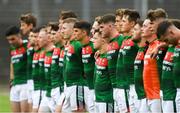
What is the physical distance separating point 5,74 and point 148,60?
56.2 ft

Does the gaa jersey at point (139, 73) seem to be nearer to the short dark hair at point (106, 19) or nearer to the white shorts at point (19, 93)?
the short dark hair at point (106, 19)

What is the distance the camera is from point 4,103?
22188mm

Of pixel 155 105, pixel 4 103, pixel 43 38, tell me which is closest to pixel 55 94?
pixel 43 38

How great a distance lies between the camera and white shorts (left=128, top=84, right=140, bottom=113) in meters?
12.5

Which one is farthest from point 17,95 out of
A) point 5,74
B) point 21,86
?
point 5,74

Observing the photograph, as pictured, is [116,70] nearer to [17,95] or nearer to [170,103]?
[170,103]

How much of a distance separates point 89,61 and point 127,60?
1.19 metres

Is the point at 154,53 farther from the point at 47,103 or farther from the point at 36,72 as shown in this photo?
the point at 36,72

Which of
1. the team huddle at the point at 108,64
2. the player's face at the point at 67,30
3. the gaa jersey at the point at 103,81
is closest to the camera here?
the team huddle at the point at 108,64

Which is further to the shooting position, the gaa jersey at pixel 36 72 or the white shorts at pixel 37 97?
the gaa jersey at pixel 36 72

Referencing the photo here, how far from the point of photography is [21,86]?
17125mm

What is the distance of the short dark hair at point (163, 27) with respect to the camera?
1089 cm

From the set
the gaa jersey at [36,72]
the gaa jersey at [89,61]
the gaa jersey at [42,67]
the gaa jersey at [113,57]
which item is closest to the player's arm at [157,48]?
the gaa jersey at [113,57]

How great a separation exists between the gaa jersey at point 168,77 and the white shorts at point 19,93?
607cm
